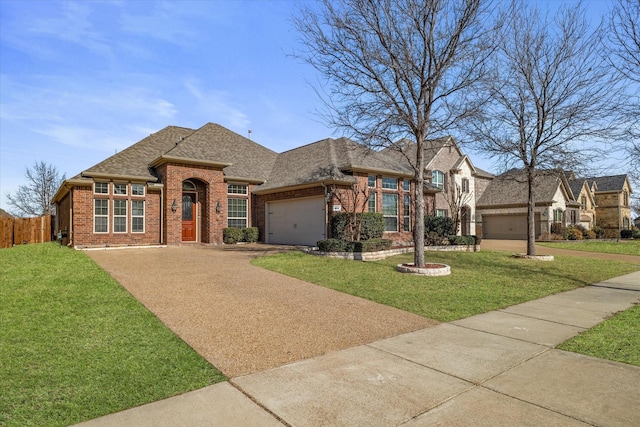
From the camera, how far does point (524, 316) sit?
21.8 ft

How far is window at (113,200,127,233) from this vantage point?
17.5 meters

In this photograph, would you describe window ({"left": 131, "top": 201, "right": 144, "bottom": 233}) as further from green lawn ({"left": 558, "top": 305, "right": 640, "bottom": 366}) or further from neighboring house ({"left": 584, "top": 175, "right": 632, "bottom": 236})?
neighboring house ({"left": 584, "top": 175, "right": 632, "bottom": 236})

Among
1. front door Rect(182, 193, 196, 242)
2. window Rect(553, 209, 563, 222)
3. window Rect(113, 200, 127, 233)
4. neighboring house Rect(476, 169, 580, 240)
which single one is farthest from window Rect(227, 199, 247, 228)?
window Rect(553, 209, 563, 222)

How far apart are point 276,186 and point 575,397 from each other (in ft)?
57.3

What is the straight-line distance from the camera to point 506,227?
110 feet

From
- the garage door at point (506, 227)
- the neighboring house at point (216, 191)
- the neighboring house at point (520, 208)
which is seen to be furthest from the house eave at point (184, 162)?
the garage door at point (506, 227)

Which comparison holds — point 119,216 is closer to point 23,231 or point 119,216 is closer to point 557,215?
point 23,231

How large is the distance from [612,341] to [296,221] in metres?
15.9

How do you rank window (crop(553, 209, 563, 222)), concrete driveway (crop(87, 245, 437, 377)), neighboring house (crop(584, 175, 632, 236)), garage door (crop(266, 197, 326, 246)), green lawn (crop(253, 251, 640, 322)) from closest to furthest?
1. concrete driveway (crop(87, 245, 437, 377))
2. green lawn (crop(253, 251, 640, 322))
3. garage door (crop(266, 197, 326, 246))
4. window (crop(553, 209, 563, 222))
5. neighboring house (crop(584, 175, 632, 236))

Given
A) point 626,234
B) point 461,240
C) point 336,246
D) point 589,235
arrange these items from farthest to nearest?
point 626,234 < point 589,235 < point 461,240 < point 336,246

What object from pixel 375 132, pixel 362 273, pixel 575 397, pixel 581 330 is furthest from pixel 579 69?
pixel 575 397

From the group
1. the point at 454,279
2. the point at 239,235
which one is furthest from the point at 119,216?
the point at 454,279

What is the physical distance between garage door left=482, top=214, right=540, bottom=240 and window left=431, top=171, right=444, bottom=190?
787 centimetres

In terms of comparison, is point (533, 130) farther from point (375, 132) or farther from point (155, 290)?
point (155, 290)
